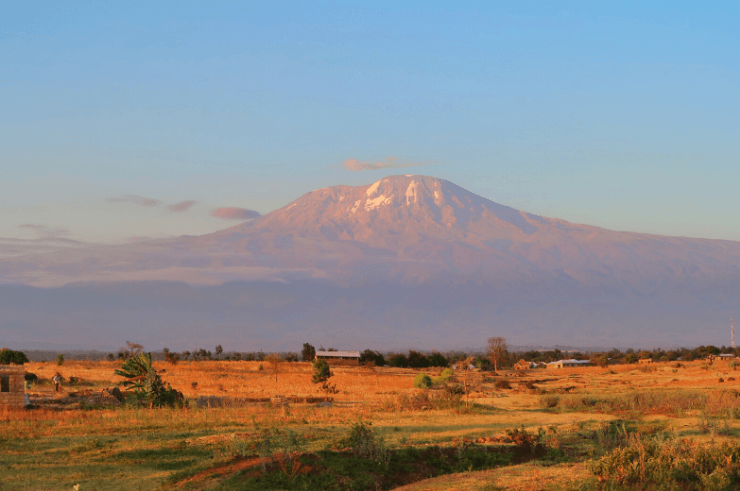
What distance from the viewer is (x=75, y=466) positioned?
53.0 feet

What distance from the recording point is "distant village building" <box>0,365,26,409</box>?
26.4 metres

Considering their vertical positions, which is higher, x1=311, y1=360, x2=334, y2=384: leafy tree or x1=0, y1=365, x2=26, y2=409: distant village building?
x1=0, y1=365, x2=26, y2=409: distant village building

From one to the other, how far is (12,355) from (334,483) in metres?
50.1

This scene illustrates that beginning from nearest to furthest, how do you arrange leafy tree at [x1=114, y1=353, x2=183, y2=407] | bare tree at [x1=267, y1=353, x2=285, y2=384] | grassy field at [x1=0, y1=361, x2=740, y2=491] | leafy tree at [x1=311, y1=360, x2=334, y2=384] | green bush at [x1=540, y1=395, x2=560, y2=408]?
grassy field at [x1=0, y1=361, x2=740, y2=491]
leafy tree at [x1=114, y1=353, x2=183, y2=407]
green bush at [x1=540, y1=395, x2=560, y2=408]
leafy tree at [x1=311, y1=360, x2=334, y2=384]
bare tree at [x1=267, y1=353, x2=285, y2=384]

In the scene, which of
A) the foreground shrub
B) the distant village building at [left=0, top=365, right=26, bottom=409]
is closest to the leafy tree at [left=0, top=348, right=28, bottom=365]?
the distant village building at [left=0, top=365, right=26, bottom=409]

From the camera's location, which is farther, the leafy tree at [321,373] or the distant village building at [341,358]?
the distant village building at [341,358]

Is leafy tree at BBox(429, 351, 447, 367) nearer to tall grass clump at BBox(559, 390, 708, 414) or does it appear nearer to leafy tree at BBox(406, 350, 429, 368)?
leafy tree at BBox(406, 350, 429, 368)

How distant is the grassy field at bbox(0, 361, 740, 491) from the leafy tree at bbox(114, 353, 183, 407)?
0.93 meters

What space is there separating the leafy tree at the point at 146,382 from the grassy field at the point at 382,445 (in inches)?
36.5

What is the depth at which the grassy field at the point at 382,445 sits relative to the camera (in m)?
12.5

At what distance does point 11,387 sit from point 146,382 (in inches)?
194

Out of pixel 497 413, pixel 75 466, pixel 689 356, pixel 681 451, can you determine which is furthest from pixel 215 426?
pixel 689 356

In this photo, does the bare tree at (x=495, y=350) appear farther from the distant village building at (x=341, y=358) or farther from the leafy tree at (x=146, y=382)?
the leafy tree at (x=146, y=382)

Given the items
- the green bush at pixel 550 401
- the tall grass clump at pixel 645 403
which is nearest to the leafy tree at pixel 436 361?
the green bush at pixel 550 401
